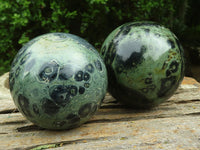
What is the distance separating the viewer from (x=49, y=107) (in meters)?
2.29

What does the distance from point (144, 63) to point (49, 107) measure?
1.20 m

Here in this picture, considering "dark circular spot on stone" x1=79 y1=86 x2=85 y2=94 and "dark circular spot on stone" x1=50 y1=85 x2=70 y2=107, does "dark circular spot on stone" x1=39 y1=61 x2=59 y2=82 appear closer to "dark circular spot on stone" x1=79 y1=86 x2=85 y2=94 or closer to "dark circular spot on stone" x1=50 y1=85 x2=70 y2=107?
"dark circular spot on stone" x1=50 y1=85 x2=70 y2=107

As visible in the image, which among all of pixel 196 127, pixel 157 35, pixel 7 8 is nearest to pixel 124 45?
pixel 157 35

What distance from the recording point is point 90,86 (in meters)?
2.37

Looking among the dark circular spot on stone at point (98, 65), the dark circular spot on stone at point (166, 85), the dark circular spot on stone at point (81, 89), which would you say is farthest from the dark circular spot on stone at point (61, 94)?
the dark circular spot on stone at point (166, 85)

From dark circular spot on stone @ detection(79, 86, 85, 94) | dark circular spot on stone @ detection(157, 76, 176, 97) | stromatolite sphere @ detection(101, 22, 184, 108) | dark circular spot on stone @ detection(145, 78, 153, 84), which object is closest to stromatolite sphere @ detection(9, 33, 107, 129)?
dark circular spot on stone @ detection(79, 86, 85, 94)

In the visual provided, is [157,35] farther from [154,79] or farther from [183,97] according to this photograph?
[183,97]

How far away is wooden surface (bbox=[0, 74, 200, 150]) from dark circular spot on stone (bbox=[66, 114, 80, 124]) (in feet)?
0.61

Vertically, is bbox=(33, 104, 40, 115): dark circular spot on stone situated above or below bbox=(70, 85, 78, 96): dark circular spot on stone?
below

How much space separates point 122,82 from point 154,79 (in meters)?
0.39

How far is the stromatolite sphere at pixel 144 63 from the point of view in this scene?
2.74 metres

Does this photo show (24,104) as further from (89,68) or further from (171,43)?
(171,43)

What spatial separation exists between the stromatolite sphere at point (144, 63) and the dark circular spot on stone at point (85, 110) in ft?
2.06

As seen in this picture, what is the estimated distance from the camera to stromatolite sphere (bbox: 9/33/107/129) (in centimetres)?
225
